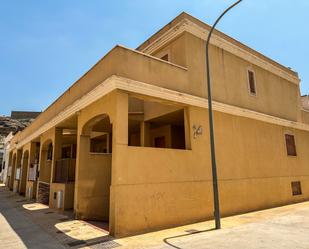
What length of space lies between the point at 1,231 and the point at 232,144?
32.6ft

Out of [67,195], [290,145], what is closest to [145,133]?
[67,195]

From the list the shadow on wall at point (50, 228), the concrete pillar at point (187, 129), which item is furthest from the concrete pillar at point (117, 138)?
the concrete pillar at point (187, 129)

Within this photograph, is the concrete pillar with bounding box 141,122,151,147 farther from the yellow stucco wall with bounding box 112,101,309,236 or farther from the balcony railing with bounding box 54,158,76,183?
the balcony railing with bounding box 54,158,76,183

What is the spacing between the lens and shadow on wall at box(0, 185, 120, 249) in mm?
6893

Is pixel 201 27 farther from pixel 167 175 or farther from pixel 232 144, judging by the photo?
pixel 167 175

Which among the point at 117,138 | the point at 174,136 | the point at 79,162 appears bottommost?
the point at 79,162

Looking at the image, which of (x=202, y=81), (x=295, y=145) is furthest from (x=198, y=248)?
(x=295, y=145)

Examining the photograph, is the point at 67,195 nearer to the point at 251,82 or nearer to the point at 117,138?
the point at 117,138

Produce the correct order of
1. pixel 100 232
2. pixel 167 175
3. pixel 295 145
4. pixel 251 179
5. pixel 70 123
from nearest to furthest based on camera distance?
1. pixel 100 232
2. pixel 167 175
3. pixel 251 179
4. pixel 70 123
5. pixel 295 145

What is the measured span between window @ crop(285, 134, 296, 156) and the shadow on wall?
1258 centimetres

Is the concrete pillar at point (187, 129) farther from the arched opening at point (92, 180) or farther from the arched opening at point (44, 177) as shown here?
the arched opening at point (44, 177)

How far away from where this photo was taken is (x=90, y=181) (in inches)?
402

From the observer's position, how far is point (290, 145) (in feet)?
52.9

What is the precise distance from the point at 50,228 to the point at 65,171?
4577 mm
